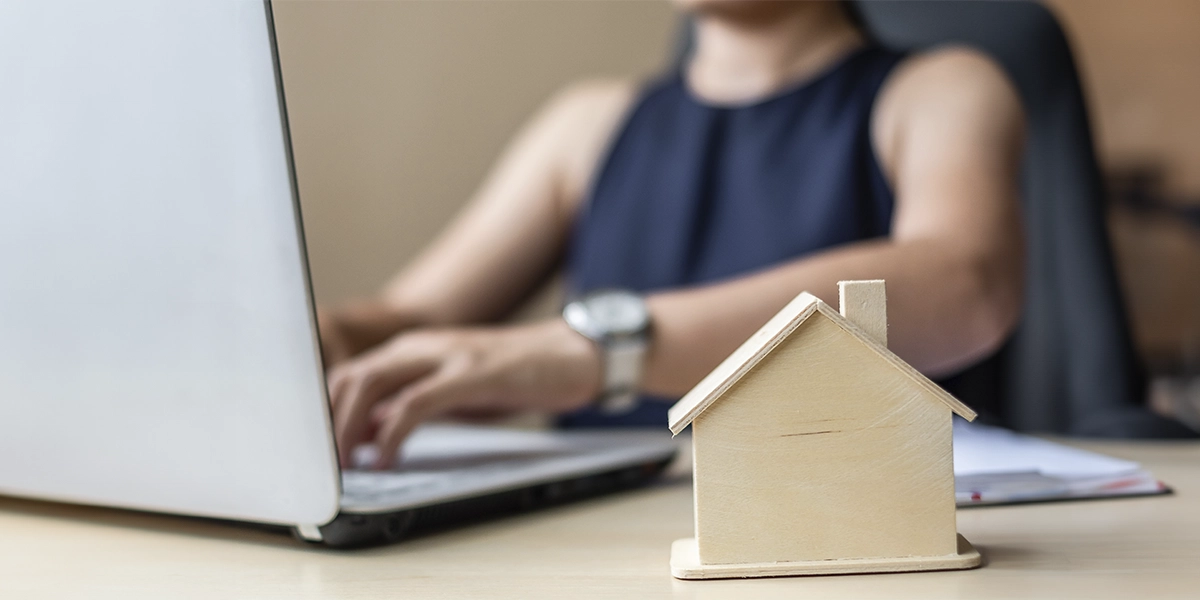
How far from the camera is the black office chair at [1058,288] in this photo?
108 cm

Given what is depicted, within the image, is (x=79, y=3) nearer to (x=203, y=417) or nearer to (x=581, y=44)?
(x=203, y=417)

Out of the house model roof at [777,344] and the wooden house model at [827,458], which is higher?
the house model roof at [777,344]

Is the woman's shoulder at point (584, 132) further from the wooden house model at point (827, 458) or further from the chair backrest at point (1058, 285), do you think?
the wooden house model at point (827, 458)

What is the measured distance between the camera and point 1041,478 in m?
0.52

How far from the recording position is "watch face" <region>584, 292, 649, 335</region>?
2.45 ft

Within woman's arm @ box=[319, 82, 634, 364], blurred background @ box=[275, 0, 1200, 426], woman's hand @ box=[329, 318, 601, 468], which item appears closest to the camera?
woman's hand @ box=[329, 318, 601, 468]

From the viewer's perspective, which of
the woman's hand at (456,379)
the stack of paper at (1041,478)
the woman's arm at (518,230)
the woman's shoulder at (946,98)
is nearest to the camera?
the stack of paper at (1041,478)

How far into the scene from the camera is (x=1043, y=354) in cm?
112

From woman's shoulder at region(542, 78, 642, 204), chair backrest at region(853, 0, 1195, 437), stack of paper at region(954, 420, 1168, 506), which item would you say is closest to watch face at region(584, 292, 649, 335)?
stack of paper at region(954, 420, 1168, 506)

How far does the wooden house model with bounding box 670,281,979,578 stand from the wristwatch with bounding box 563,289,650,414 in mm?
378

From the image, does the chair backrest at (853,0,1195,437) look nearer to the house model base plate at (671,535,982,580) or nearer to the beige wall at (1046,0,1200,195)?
the house model base plate at (671,535,982,580)

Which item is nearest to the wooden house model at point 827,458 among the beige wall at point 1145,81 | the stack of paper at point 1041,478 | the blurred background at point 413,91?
the stack of paper at point 1041,478

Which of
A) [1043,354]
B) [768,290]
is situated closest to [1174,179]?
[1043,354]

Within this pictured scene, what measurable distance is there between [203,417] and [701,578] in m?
0.22
